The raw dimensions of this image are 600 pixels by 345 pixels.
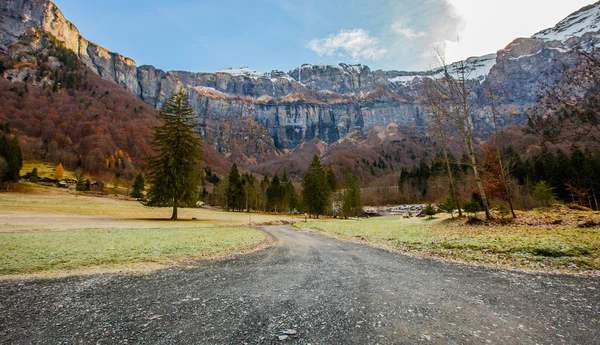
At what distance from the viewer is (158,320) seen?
531 centimetres

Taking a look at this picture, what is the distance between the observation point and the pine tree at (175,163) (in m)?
39.2

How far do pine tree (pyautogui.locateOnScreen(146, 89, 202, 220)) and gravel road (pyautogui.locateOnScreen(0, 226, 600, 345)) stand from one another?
108 ft

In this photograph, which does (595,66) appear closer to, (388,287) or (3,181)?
(388,287)

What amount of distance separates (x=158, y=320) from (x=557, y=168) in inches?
3100

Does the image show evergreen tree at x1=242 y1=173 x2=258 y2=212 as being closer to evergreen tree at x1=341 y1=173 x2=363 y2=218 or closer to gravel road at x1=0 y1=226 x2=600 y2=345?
evergreen tree at x1=341 y1=173 x2=363 y2=218

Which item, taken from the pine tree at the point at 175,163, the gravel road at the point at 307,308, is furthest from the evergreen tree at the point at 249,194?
the gravel road at the point at 307,308

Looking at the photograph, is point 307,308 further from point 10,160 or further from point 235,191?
point 10,160

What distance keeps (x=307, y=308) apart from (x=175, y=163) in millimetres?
39191

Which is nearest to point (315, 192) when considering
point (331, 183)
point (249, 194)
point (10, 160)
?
point (331, 183)

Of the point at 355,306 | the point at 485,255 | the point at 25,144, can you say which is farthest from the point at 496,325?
the point at 25,144

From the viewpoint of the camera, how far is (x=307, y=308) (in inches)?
234

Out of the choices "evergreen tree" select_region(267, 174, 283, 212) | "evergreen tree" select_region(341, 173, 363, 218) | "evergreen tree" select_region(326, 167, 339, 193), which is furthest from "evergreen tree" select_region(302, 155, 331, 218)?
"evergreen tree" select_region(326, 167, 339, 193)

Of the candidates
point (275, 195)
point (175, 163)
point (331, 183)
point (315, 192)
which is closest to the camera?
point (175, 163)

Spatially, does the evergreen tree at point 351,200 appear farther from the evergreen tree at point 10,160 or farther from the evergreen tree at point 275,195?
the evergreen tree at point 10,160
